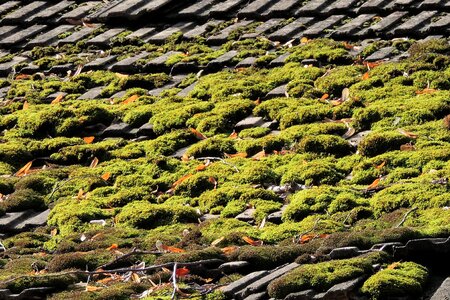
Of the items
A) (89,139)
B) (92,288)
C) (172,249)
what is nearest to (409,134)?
(172,249)

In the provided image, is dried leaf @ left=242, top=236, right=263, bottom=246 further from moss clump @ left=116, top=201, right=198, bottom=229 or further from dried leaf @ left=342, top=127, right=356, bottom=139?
dried leaf @ left=342, top=127, right=356, bottom=139

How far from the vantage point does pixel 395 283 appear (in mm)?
4672

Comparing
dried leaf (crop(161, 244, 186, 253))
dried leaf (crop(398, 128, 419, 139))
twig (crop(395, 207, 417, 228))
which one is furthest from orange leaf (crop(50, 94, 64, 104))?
twig (crop(395, 207, 417, 228))

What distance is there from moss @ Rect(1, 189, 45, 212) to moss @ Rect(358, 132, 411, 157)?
1803mm

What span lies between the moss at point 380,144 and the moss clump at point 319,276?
166cm

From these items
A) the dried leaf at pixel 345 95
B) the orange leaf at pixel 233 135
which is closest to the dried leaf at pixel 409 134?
the dried leaf at pixel 345 95

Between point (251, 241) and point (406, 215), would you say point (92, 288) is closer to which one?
point (251, 241)

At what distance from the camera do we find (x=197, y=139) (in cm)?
721

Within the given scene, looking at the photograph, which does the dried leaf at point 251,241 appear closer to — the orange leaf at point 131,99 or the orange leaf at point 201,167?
the orange leaf at point 201,167

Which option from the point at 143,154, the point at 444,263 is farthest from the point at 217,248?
the point at 143,154

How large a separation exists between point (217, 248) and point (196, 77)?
2.87 metres

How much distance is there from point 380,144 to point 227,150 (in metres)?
0.93

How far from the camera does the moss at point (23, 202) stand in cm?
667

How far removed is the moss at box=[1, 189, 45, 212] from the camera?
263 inches
